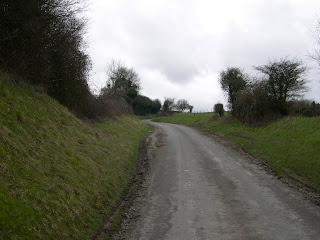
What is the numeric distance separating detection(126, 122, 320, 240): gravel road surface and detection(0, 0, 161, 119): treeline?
8.52 m

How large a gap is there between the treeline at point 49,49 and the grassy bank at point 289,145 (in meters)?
12.6

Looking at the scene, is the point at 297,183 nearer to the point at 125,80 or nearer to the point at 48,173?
the point at 48,173

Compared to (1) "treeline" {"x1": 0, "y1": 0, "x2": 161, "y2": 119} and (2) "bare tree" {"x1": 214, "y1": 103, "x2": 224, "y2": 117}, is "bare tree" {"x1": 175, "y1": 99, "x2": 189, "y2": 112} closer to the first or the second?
(2) "bare tree" {"x1": 214, "y1": 103, "x2": 224, "y2": 117}

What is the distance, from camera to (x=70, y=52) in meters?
18.2

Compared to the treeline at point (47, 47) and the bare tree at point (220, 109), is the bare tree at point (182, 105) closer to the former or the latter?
the bare tree at point (220, 109)

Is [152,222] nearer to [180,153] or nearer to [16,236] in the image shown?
[16,236]

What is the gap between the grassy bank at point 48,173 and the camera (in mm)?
5957

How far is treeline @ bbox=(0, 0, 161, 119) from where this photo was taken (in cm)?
1270

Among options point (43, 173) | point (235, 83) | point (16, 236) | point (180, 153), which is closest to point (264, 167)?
point (180, 153)

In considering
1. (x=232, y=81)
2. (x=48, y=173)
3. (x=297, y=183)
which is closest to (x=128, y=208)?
(x=48, y=173)

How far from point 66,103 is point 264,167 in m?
13.1

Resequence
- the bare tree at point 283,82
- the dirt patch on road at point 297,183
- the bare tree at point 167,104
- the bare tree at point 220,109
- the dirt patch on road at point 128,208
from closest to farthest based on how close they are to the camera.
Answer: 1. the dirt patch on road at point 128,208
2. the dirt patch on road at point 297,183
3. the bare tree at point 283,82
4. the bare tree at point 220,109
5. the bare tree at point 167,104

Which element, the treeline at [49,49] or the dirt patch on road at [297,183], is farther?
the treeline at [49,49]

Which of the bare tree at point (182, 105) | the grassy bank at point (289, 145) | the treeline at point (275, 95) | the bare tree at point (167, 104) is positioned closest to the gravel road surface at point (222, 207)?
the grassy bank at point (289, 145)
